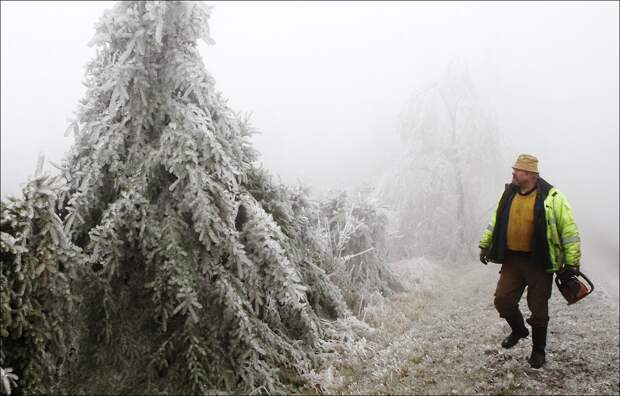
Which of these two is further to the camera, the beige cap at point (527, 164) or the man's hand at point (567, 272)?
the beige cap at point (527, 164)

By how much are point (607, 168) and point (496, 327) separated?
61.8 m

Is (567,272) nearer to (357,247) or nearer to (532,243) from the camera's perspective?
(532,243)

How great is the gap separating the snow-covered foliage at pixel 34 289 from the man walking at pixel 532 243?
4.29 metres

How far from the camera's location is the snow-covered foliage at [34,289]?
10.9 ft

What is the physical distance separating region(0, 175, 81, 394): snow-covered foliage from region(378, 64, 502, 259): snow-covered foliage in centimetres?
1664

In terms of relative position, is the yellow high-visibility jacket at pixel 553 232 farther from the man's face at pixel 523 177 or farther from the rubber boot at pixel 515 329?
the rubber boot at pixel 515 329

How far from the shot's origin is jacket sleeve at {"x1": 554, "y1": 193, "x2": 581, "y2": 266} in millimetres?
4590

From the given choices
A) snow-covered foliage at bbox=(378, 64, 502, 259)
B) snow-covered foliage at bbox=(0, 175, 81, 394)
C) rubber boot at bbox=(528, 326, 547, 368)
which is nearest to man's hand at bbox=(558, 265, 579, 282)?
rubber boot at bbox=(528, 326, 547, 368)

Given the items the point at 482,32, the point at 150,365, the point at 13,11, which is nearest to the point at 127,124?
the point at 150,365

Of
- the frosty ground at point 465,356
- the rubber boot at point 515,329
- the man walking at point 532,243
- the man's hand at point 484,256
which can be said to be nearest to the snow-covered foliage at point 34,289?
the frosty ground at point 465,356

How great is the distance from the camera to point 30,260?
3471 millimetres

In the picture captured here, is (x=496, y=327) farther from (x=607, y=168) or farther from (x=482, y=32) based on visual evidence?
(x=482, y=32)

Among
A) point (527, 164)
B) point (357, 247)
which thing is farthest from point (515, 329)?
point (357, 247)

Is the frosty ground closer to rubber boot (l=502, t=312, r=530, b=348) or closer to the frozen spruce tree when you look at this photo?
rubber boot (l=502, t=312, r=530, b=348)
